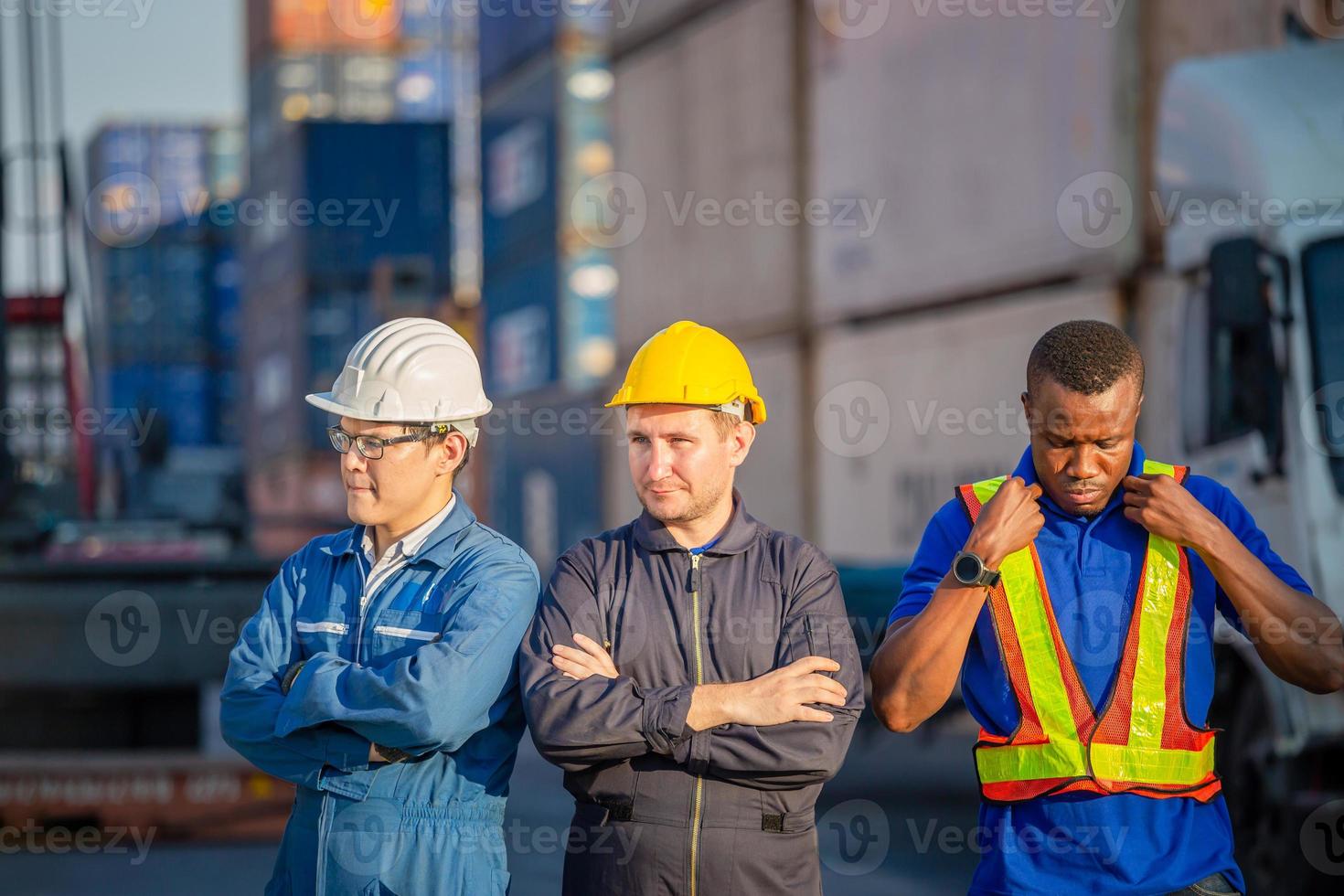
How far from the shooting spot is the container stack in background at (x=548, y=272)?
997 inches

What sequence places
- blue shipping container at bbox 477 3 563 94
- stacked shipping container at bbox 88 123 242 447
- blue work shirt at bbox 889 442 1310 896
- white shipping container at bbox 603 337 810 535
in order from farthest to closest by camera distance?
stacked shipping container at bbox 88 123 242 447 < blue shipping container at bbox 477 3 563 94 < white shipping container at bbox 603 337 810 535 < blue work shirt at bbox 889 442 1310 896

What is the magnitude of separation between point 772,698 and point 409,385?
3.04ft

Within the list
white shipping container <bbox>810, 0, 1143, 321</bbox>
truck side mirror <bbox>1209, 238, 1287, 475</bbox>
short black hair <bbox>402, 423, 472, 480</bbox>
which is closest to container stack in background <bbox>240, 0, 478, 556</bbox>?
white shipping container <bbox>810, 0, 1143, 321</bbox>

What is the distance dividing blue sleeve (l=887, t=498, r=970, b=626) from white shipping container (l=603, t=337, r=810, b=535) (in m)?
13.0

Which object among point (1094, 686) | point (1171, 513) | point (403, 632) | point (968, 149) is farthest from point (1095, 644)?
point (968, 149)

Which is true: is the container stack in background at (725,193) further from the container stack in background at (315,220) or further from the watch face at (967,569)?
the watch face at (967,569)

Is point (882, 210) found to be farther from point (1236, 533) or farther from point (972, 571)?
point (972, 571)

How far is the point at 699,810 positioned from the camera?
2.87 metres

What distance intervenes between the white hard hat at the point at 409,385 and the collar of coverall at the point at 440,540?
154 millimetres

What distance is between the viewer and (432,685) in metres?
2.92

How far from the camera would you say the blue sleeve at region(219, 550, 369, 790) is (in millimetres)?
3023

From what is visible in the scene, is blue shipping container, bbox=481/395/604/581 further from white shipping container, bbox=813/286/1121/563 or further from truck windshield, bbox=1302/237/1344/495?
truck windshield, bbox=1302/237/1344/495

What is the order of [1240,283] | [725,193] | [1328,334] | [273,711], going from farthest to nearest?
[725,193] < [1240,283] < [1328,334] < [273,711]

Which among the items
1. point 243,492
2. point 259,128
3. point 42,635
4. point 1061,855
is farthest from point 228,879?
point 259,128
